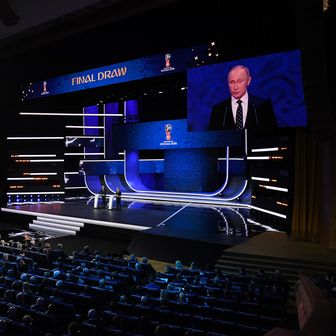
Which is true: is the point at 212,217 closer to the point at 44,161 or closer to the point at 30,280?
the point at 30,280

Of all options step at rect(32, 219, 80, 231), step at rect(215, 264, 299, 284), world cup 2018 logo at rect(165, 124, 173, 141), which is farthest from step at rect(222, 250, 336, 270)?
world cup 2018 logo at rect(165, 124, 173, 141)

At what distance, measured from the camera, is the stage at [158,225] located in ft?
36.9

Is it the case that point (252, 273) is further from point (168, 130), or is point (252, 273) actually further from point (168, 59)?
point (168, 130)

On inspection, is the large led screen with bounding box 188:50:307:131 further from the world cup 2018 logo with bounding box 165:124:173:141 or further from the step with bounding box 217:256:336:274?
the world cup 2018 logo with bounding box 165:124:173:141

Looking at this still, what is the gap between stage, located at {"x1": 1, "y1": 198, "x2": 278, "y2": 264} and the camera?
1125cm

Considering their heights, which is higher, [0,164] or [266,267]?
[0,164]

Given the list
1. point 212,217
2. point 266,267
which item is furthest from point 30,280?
point 212,217

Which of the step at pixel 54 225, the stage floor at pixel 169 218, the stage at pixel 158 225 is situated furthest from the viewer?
the step at pixel 54 225

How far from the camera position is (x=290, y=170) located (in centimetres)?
1207

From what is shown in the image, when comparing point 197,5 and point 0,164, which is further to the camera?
point 0,164

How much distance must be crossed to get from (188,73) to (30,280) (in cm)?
904

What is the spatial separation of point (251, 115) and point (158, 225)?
481 cm

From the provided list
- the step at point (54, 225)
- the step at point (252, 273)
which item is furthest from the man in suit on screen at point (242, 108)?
the step at point (54, 225)

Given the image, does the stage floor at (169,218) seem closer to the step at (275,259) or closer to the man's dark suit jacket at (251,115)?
the step at (275,259)
